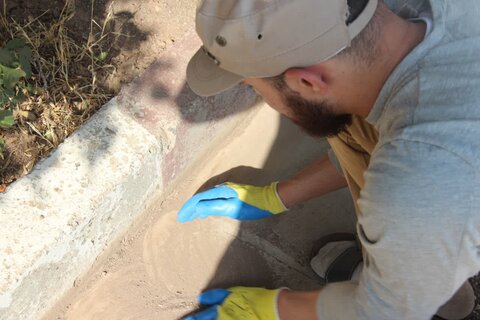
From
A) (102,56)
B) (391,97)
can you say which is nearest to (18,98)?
(102,56)

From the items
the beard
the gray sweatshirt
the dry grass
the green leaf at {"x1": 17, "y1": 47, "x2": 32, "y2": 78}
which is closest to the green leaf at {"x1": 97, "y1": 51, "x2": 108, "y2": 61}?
the dry grass

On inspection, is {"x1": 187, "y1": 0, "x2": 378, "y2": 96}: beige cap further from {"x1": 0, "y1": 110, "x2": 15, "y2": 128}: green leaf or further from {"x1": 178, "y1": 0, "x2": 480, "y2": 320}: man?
{"x1": 0, "y1": 110, "x2": 15, "y2": 128}: green leaf

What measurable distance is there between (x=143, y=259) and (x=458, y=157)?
1.39 m

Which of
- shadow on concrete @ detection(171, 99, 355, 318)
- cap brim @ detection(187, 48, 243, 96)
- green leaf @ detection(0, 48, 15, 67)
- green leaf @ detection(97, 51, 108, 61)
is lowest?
shadow on concrete @ detection(171, 99, 355, 318)

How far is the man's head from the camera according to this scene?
1.33 m

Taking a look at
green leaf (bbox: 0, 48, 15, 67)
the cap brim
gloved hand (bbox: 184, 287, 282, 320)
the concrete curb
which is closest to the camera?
the cap brim

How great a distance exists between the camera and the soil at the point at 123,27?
7.37 feet

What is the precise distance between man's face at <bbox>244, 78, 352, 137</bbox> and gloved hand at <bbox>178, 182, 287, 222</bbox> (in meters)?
0.84

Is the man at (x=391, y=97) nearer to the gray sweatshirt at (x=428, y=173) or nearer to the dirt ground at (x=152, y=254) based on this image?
the gray sweatshirt at (x=428, y=173)

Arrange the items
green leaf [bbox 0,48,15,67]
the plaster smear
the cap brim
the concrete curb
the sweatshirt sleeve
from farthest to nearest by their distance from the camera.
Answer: the plaster smear < green leaf [bbox 0,48,15,67] < the concrete curb < the cap brim < the sweatshirt sleeve

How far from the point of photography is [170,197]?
8.06 feet

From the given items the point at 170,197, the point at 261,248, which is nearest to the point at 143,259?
the point at 170,197

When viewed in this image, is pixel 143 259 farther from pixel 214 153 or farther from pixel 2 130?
pixel 2 130

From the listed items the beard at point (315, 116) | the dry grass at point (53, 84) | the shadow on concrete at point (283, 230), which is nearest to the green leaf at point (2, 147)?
the dry grass at point (53, 84)
